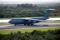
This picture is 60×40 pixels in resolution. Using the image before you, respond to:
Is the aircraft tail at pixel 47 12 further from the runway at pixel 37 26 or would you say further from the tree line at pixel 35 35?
the tree line at pixel 35 35

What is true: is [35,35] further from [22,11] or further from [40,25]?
[22,11]

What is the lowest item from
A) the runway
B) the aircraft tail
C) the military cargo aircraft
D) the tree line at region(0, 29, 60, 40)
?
the tree line at region(0, 29, 60, 40)

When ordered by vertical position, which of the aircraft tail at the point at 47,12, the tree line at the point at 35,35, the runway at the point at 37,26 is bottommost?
the tree line at the point at 35,35

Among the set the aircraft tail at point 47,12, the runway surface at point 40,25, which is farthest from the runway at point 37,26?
the aircraft tail at point 47,12

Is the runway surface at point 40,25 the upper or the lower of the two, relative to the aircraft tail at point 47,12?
lower

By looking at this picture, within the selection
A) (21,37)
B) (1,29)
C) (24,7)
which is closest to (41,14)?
(24,7)

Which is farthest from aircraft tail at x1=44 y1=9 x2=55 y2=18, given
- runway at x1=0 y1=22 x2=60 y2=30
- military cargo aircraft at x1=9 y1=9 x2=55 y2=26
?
runway at x1=0 y1=22 x2=60 y2=30

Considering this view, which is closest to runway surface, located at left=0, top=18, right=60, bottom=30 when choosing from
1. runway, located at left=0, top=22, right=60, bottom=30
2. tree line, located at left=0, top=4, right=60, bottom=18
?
runway, located at left=0, top=22, right=60, bottom=30

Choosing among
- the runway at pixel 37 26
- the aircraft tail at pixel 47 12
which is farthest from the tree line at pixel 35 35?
the aircraft tail at pixel 47 12

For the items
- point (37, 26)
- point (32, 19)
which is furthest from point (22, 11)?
point (37, 26)

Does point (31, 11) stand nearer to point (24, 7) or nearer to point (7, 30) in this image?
point (24, 7)

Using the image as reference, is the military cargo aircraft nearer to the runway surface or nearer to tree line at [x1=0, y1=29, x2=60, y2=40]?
the runway surface

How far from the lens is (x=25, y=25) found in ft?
7.52

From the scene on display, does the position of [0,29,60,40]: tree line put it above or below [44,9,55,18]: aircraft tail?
below
